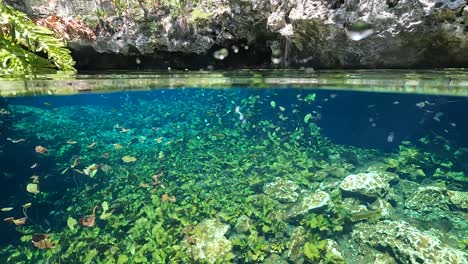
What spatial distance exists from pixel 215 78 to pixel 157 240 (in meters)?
4.82

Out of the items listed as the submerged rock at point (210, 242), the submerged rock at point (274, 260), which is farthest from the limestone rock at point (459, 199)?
the submerged rock at point (210, 242)

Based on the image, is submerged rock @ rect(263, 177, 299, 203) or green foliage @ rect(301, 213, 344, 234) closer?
green foliage @ rect(301, 213, 344, 234)

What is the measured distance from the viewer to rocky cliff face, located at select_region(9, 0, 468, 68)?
645 cm

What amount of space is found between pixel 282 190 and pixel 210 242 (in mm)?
1968

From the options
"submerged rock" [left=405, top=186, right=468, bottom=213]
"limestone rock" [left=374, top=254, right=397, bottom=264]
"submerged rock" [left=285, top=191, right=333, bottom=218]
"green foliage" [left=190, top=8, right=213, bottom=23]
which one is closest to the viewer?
"limestone rock" [left=374, top=254, right=397, bottom=264]

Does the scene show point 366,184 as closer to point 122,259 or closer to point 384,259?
point 384,259

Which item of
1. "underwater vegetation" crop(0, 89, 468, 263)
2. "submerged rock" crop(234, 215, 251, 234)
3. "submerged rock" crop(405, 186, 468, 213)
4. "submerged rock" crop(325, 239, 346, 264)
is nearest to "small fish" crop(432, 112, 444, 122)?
"underwater vegetation" crop(0, 89, 468, 263)

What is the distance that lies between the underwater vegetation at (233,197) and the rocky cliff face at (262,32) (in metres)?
2.16

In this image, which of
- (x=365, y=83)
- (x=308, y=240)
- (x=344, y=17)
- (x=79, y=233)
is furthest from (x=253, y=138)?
(x=79, y=233)

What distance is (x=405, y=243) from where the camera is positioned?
15.3 ft

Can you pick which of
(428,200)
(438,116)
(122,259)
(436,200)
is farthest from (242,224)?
(438,116)

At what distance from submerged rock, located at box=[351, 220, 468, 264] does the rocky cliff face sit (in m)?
3.86

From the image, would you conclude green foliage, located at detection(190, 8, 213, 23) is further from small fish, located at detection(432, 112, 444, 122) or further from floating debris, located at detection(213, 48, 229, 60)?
small fish, located at detection(432, 112, 444, 122)

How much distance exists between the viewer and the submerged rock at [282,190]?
596cm
